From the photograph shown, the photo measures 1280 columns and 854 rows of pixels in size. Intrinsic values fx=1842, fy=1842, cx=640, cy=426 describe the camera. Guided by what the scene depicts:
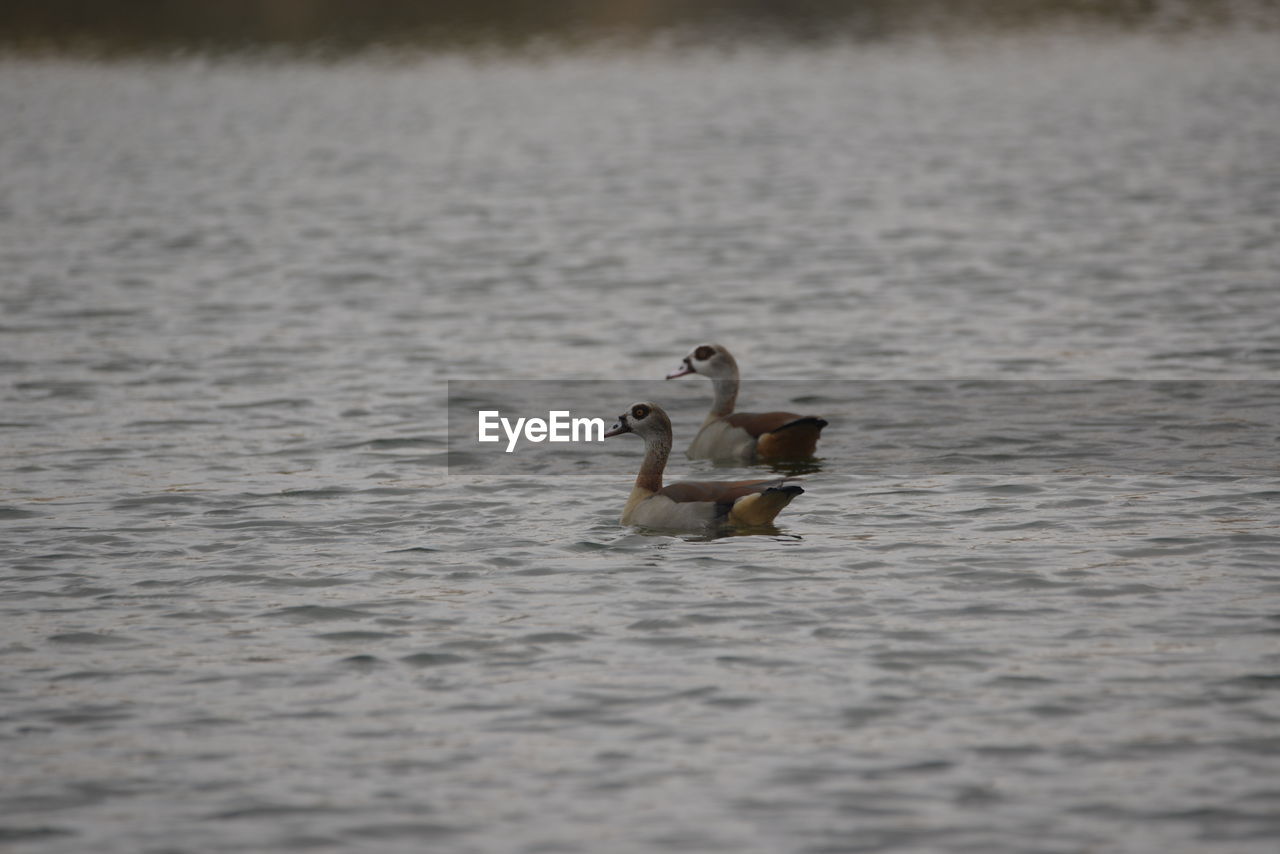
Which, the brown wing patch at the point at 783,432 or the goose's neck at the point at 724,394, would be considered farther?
the goose's neck at the point at 724,394

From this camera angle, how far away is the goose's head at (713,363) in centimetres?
1855

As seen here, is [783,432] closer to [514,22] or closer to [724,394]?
[724,394]

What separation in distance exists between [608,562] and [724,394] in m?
4.77

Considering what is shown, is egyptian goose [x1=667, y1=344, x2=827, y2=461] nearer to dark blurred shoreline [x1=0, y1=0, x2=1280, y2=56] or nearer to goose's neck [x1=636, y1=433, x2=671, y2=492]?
goose's neck [x1=636, y1=433, x2=671, y2=492]

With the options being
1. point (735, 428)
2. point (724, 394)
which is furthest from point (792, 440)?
point (724, 394)

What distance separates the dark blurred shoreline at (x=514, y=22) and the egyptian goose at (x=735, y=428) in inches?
2359

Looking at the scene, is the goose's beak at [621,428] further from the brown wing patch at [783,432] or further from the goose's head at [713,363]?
the goose's head at [713,363]

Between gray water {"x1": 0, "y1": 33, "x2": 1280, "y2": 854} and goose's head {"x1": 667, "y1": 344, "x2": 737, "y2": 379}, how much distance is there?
1189mm

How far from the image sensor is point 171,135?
5497 centimetres

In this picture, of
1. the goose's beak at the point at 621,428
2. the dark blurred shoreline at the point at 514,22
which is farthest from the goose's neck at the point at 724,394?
the dark blurred shoreline at the point at 514,22

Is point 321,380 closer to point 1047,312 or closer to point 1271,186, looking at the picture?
point 1047,312

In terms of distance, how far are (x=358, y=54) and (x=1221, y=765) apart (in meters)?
68.5

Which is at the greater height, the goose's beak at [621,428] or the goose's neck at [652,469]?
the goose's beak at [621,428]

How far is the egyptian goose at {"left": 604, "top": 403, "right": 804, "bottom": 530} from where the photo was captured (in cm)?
1455
